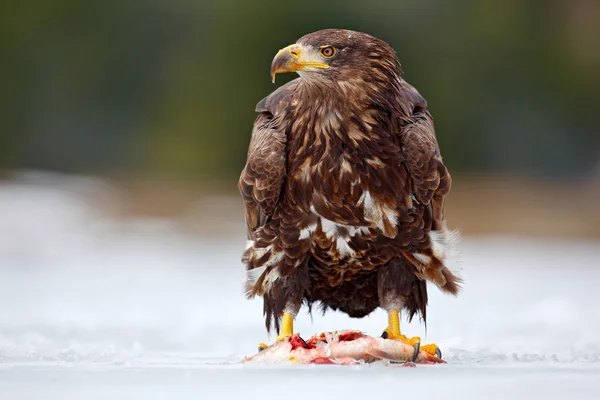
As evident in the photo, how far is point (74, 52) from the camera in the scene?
14.8 metres

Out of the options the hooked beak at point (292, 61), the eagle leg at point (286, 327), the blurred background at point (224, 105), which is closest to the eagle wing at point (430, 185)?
the hooked beak at point (292, 61)

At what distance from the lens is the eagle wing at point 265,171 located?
16.4 ft

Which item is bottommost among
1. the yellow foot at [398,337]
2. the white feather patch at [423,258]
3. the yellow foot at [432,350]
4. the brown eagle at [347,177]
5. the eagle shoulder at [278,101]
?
the yellow foot at [432,350]

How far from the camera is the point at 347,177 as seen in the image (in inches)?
196

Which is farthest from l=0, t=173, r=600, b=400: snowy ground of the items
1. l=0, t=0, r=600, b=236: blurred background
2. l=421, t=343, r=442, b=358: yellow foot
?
l=0, t=0, r=600, b=236: blurred background

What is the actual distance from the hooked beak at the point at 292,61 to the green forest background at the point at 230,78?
8.04 metres

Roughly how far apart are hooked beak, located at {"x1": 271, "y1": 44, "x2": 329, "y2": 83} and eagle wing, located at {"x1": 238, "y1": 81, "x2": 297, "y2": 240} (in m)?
0.30

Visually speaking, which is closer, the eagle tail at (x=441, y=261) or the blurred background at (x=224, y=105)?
the eagle tail at (x=441, y=261)

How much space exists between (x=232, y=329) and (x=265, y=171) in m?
1.40

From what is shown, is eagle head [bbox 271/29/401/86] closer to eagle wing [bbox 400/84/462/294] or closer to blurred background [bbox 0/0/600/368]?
eagle wing [bbox 400/84/462/294]

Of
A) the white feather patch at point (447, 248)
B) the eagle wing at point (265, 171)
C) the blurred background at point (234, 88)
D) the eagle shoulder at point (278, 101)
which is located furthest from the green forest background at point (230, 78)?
the white feather patch at point (447, 248)

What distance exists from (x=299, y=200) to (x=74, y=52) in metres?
10.3

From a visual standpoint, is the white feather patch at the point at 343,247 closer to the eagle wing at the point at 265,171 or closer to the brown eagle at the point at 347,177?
the brown eagle at the point at 347,177

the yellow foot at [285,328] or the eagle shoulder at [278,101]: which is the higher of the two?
the eagle shoulder at [278,101]
